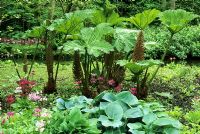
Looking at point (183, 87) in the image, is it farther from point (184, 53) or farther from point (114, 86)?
point (184, 53)

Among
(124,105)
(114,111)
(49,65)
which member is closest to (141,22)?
(49,65)

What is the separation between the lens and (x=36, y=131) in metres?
3.83

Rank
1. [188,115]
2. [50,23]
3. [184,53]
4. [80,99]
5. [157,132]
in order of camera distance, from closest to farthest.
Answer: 1. [157,132]
2. [80,99]
3. [188,115]
4. [50,23]
5. [184,53]

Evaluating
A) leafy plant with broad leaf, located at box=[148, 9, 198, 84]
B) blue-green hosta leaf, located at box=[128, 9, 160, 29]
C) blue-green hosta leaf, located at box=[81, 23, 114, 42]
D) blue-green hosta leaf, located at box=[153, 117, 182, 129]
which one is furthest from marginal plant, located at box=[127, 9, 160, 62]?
blue-green hosta leaf, located at box=[153, 117, 182, 129]

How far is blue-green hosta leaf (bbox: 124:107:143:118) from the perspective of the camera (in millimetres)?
4214

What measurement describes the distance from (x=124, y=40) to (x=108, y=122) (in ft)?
8.96

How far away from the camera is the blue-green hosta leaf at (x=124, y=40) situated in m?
6.56

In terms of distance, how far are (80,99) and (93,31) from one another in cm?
189

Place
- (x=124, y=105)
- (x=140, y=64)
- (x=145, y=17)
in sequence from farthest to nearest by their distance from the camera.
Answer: (x=145, y=17)
(x=140, y=64)
(x=124, y=105)

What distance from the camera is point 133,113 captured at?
4242mm

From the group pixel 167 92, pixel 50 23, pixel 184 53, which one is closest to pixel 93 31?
pixel 50 23

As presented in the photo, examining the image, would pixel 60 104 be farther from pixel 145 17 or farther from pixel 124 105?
pixel 145 17

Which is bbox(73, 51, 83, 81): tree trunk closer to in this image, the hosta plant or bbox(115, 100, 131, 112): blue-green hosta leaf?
the hosta plant

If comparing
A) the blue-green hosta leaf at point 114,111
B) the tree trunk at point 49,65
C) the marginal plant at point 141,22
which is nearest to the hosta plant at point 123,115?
the blue-green hosta leaf at point 114,111
